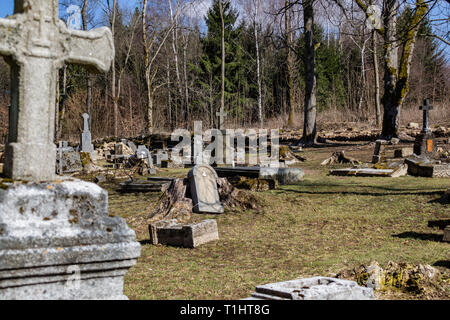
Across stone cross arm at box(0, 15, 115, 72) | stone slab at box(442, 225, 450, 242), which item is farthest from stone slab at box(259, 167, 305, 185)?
stone cross arm at box(0, 15, 115, 72)

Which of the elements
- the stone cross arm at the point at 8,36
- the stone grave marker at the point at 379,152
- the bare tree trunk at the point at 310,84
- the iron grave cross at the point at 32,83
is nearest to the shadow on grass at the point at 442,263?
the iron grave cross at the point at 32,83

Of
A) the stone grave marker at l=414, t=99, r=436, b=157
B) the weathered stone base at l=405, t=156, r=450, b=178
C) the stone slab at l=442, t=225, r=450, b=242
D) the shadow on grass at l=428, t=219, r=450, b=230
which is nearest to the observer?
the stone slab at l=442, t=225, r=450, b=242

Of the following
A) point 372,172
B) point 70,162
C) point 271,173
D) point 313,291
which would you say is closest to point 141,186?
point 271,173

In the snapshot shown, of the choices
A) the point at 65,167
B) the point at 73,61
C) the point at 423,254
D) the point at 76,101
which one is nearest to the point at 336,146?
the point at 65,167

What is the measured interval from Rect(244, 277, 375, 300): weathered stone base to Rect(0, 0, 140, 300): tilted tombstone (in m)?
1.33

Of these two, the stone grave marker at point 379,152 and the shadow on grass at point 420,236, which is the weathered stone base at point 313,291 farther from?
the stone grave marker at point 379,152

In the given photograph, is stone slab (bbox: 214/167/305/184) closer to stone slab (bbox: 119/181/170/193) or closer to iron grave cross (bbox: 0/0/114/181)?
stone slab (bbox: 119/181/170/193)

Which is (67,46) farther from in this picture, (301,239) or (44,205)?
(301,239)

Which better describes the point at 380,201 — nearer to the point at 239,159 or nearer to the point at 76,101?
the point at 239,159

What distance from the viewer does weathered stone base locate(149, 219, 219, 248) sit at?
7684 millimetres

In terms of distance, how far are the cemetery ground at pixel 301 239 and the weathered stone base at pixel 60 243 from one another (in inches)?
85.5

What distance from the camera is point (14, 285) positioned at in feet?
9.45

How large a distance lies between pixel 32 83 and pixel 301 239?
18.5ft

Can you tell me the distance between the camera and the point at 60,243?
9.73ft
